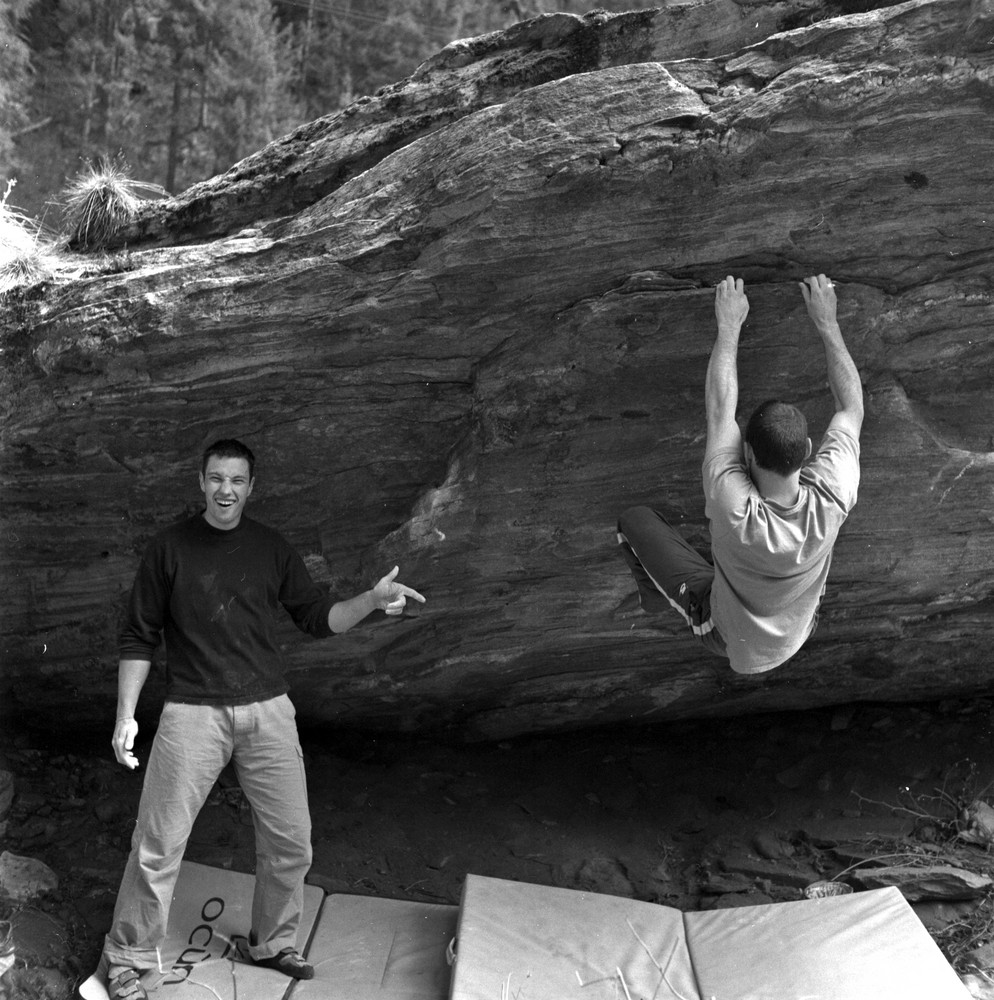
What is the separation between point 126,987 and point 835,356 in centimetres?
430

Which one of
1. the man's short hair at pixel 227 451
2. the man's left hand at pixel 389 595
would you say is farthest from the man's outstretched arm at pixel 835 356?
the man's short hair at pixel 227 451

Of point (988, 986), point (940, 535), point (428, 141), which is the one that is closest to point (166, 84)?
point (428, 141)

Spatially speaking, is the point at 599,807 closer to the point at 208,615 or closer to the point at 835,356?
the point at 208,615

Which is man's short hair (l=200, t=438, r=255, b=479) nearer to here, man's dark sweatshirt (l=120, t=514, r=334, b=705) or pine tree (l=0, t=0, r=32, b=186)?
man's dark sweatshirt (l=120, t=514, r=334, b=705)

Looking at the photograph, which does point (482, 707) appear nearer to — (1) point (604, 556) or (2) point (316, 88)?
(1) point (604, 556)

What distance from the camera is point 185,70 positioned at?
51.7ft

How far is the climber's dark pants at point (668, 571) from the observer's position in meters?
4.37

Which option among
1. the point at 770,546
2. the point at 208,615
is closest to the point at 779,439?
the point at 770,546

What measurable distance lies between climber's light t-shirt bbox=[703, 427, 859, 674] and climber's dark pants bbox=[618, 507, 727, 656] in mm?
131

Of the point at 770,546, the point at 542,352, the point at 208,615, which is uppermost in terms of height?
the point at 542,352

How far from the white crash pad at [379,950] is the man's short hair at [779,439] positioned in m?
3.12

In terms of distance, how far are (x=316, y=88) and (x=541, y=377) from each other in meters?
14.0

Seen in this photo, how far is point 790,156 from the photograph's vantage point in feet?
14.6

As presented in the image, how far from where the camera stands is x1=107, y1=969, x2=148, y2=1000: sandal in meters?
4.39
